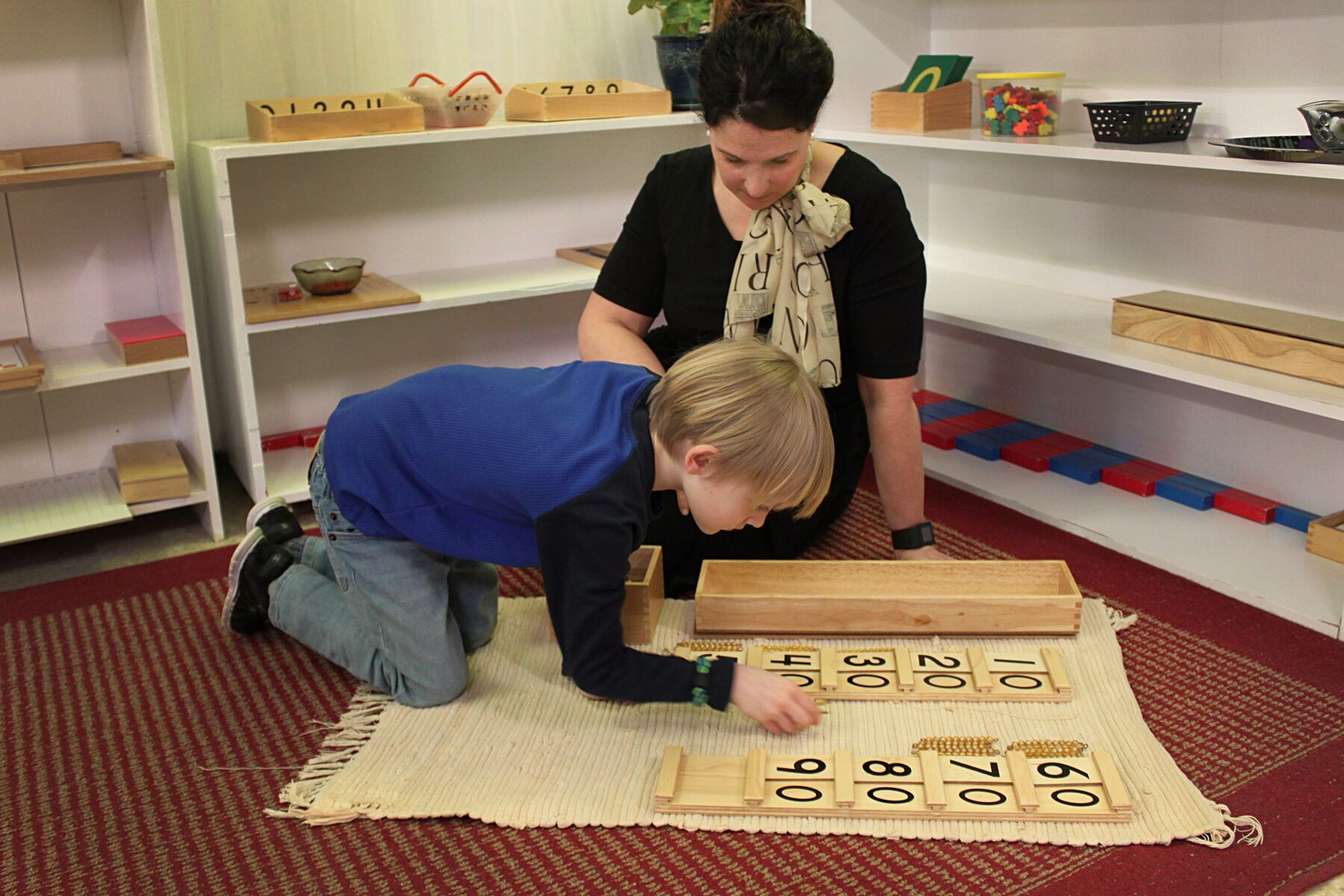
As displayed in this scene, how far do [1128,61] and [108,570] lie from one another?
2.19 meters

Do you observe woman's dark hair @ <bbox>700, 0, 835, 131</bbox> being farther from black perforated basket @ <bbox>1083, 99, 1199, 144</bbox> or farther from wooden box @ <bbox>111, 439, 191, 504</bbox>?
wooden box @ <bbox>111, 439, 191, 504</bbox>

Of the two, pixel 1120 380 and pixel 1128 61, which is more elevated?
pixel 1128 61

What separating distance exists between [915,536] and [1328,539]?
0.63 m

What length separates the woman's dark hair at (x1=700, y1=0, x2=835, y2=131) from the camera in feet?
5.50

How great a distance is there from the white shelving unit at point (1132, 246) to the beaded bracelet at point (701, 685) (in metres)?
0.99

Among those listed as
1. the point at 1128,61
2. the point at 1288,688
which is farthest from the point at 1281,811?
the point at 1128,61

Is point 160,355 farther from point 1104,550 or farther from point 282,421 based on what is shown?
point 1104,550

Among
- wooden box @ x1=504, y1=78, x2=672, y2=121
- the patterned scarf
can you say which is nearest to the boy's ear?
the patterned scarf

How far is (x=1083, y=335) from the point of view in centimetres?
233

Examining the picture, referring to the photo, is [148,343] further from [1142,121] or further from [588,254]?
[1142,121]

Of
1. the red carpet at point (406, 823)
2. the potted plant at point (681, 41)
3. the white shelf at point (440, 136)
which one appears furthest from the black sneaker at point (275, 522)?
the potted plant at point (681, 41)

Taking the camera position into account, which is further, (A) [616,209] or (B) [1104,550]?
(A) [616,209]

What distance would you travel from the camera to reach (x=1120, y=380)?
102 inches

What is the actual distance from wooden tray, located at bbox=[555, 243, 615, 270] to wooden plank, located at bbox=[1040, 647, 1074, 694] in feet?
4.89
